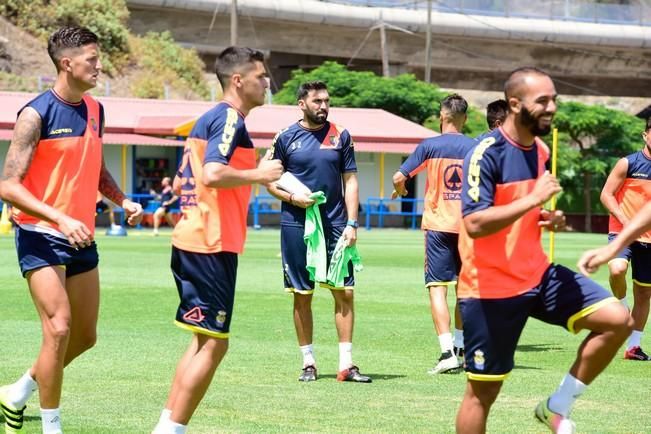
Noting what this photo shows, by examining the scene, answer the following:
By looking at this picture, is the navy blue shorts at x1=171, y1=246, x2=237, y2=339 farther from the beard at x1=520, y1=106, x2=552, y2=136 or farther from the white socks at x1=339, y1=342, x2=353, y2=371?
the white socks at x1=339, y1=342, x2=353, y2=371

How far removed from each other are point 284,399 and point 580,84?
6724 centimetres

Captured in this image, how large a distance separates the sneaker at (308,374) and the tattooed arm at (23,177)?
3.63 m

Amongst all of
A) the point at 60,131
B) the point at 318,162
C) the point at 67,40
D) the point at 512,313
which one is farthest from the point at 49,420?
the point at 318,162

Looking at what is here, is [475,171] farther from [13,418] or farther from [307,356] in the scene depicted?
[307,356]

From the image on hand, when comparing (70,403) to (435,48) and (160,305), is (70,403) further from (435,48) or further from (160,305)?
(435,48)

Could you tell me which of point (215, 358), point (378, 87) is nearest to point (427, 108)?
point (378, 87)

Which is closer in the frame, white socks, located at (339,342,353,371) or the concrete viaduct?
white socks, located at (339,342,353,371)

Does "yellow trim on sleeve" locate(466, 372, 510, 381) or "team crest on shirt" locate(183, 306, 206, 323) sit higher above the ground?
"team crest on shirt" locate(183, 306, 206, 323)

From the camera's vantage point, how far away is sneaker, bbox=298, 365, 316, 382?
10.7 metres

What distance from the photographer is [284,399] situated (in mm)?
9664

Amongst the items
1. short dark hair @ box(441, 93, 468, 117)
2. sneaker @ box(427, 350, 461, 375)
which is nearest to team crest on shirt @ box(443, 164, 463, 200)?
short dark hair @ box(441, 93, 468, 117)

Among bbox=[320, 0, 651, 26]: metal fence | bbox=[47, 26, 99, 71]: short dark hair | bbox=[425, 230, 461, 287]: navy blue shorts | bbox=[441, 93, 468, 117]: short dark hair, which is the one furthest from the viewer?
bbox=[320, 0, 651, 26]: metal fence

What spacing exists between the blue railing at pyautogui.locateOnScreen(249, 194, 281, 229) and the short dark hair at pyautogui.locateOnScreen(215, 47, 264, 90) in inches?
1570

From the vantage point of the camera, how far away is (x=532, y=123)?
6.94 meters
